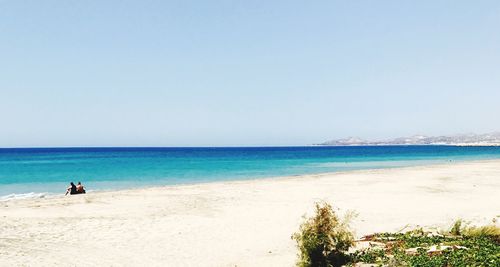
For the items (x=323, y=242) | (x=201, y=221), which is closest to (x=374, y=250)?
(x=323, y=242)

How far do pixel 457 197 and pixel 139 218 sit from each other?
1506 cm

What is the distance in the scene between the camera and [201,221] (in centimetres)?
1684

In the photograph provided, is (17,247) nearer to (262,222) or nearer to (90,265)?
(90,265)

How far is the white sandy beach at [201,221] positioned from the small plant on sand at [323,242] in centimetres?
145

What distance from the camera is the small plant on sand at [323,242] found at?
9.45 meters

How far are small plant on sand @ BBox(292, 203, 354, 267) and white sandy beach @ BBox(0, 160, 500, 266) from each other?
1445mm

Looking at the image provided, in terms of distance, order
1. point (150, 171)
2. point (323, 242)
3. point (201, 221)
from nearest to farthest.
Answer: point (323, 242) < point (201, 221) < point (150, 171)

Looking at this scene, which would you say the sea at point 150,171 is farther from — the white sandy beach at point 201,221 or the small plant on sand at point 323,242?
the small plant on sand at point 323,242

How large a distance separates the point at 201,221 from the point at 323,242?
26.7ft

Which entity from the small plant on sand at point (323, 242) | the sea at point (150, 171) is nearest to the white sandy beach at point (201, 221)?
the small plant on sand at point (323, 242)

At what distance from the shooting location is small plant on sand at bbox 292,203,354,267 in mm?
9453

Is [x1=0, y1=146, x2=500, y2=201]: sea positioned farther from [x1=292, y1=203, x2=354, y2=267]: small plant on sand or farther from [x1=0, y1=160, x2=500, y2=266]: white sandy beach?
[x1=292, y1=203, x2=354, y2=267]: small plant on sand

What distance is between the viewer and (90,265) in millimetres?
11305

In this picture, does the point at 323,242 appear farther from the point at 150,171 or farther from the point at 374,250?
the point at 150,171
